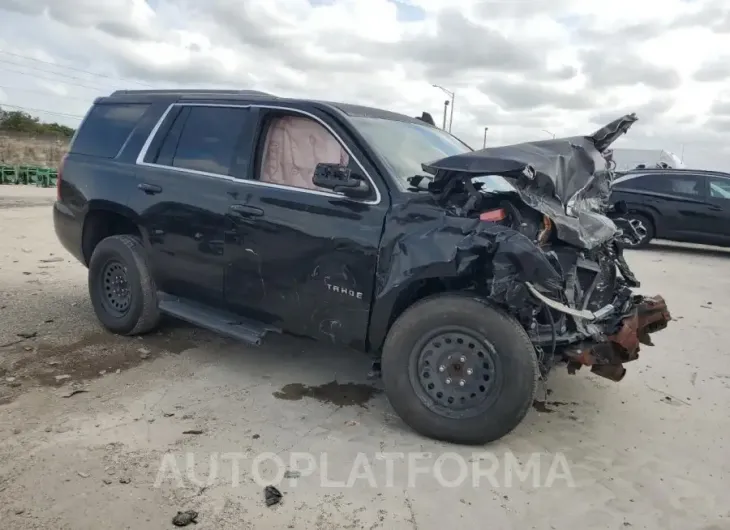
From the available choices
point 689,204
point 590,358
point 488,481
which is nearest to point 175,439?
point 488,481

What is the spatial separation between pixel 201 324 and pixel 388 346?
1.58 meters

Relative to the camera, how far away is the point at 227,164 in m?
4.48

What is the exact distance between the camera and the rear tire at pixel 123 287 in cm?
498

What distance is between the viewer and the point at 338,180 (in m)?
3.73

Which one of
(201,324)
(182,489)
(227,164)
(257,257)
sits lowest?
(182,489)

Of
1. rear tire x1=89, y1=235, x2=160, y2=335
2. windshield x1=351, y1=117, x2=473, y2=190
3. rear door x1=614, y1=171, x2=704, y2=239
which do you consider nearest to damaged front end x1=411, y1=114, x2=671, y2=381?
windshield x1=351, y1=117, x2=473, y2=190

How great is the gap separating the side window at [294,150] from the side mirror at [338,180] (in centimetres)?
41

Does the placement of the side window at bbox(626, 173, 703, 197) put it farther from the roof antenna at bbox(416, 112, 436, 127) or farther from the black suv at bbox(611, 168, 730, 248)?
the roof antenna at bbox(416, 112, 436, 127)

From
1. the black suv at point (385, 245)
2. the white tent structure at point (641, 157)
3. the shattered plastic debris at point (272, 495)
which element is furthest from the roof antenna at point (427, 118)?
the white tent structure at point (641, 157)

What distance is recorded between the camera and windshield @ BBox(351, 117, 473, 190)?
4.02m

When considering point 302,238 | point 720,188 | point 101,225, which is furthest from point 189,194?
point 720,188

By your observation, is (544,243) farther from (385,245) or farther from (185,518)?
(185,518)

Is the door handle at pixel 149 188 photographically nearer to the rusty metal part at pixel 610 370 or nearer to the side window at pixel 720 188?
the rusty metal part at pixel 610 370

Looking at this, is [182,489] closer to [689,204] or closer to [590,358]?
[590,358]
